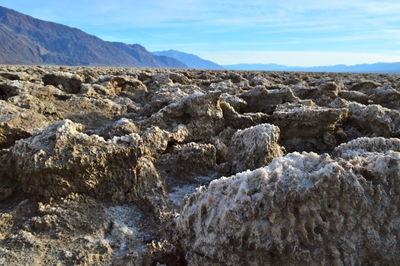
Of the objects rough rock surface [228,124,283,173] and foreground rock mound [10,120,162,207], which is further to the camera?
rough rock surface [228,124,283,173]

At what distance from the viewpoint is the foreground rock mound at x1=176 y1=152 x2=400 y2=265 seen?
5.62 feet

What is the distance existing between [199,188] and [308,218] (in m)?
0.65

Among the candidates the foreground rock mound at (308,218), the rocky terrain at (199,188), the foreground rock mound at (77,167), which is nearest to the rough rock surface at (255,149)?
the rocky terrain at (199,188)

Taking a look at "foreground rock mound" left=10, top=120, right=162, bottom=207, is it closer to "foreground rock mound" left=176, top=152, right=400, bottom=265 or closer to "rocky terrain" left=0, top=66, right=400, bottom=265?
"rocky terrain" left=0, top=66, right=400, bottom=265

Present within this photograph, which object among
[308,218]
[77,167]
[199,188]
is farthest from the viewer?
[77,167]

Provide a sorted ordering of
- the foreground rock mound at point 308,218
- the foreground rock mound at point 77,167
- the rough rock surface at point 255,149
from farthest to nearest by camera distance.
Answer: the rough rock surface at point 255,149 → the foreground rock mound at point 77,167 → the foreground rock mound at point 308,218

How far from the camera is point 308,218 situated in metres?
1.76

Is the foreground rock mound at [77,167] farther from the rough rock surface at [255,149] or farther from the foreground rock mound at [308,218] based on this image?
the foreground rock mound at [308,218]

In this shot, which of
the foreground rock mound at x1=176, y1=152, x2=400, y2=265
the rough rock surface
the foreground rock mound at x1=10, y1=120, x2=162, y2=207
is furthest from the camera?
the rough rock surface

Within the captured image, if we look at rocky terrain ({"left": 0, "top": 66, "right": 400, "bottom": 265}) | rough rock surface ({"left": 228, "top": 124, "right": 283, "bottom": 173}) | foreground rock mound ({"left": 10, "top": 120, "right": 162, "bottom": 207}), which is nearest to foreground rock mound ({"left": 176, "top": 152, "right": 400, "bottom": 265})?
rocky terrain ({"left": 0, "top": 66, "right": 400, "bottom": 265})

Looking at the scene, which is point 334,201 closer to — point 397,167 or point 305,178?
point 305,178

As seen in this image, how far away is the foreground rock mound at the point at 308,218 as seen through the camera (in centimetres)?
171

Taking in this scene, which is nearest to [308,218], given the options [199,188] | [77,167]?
[199,188]

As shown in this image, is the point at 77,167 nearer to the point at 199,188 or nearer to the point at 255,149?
the point at 199,188
